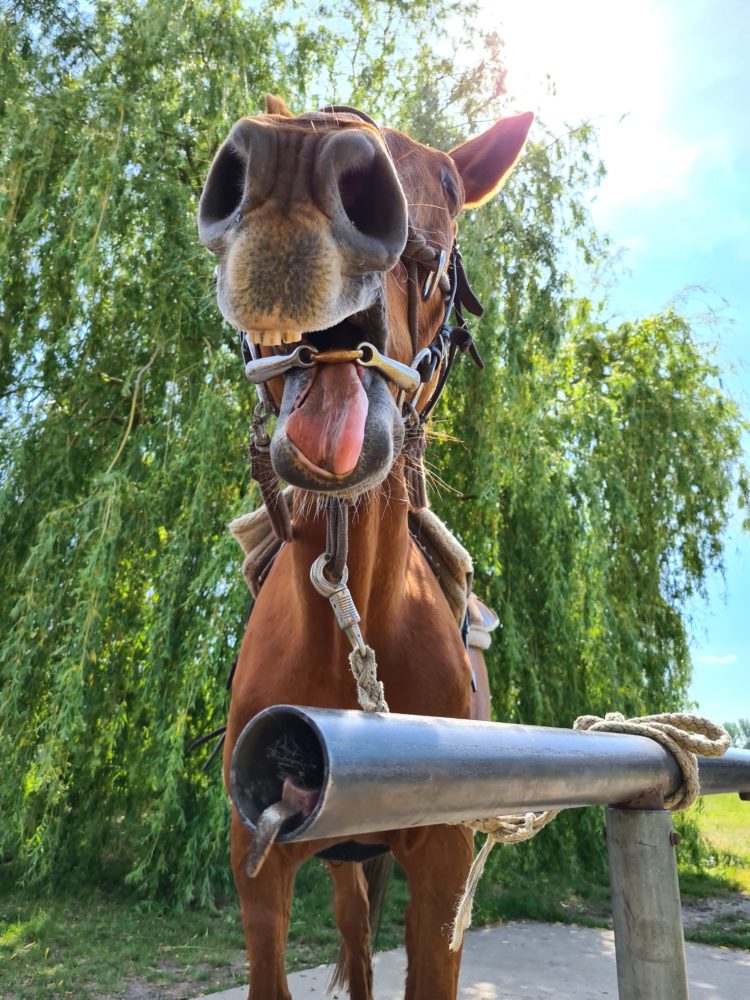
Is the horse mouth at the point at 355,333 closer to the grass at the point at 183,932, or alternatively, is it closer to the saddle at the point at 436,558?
the saddle at the point at 436,558

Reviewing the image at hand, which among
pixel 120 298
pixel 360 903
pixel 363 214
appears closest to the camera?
pixel 363 214

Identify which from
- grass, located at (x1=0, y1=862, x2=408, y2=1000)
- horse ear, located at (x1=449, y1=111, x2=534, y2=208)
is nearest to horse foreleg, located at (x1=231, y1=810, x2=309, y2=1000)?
horse ear, located at (x1=449, y1=111, x2=534, y2=208)

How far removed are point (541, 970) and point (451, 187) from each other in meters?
4.06

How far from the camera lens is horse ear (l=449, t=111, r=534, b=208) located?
7.88 feet

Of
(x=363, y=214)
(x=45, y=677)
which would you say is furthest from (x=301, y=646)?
(x=45, y=677)

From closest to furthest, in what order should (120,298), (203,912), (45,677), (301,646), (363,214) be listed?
(363,214) < (301,646) < (45,677) < (203,912) < (120,298)

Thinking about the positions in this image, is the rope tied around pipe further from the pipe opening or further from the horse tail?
the horse tail

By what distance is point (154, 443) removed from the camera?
512cm

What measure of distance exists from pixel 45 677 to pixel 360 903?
2288 millimetres

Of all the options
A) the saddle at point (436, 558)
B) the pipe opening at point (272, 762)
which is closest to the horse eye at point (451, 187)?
the saddle at point (436, 558)

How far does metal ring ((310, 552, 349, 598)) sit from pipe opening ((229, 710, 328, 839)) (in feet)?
3.41

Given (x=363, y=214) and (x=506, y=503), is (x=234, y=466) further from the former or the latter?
(x=363, y=214)

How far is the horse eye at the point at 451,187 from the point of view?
204cm

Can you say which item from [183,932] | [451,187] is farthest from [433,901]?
[183,932]
